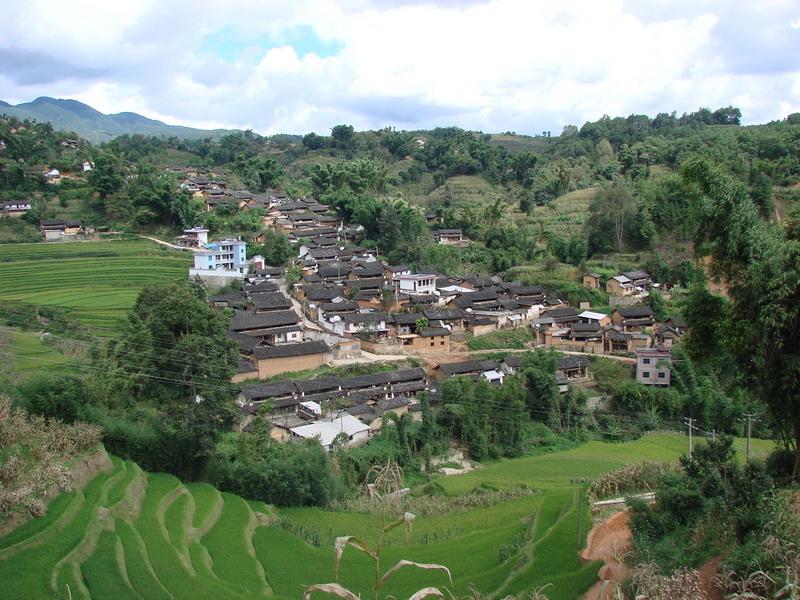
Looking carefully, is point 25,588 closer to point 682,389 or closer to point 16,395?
point 16,395

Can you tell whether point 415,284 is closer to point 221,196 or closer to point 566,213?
point 566,213

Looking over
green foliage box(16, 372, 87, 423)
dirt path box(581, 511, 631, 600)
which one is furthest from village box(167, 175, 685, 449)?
dirt path box(581, 511, 631, 600)

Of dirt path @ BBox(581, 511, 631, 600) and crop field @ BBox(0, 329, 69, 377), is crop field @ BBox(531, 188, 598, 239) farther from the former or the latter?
dirt path @ BBox(581, 511, 631, 600)

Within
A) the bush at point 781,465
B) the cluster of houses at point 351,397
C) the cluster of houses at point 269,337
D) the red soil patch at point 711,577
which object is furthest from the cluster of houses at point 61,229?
the red soil patch at point 711,577

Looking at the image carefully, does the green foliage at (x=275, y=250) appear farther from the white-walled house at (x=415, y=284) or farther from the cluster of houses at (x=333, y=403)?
the cluster of houses at (x=333, y=403)

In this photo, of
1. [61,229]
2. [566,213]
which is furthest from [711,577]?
[566,213]
